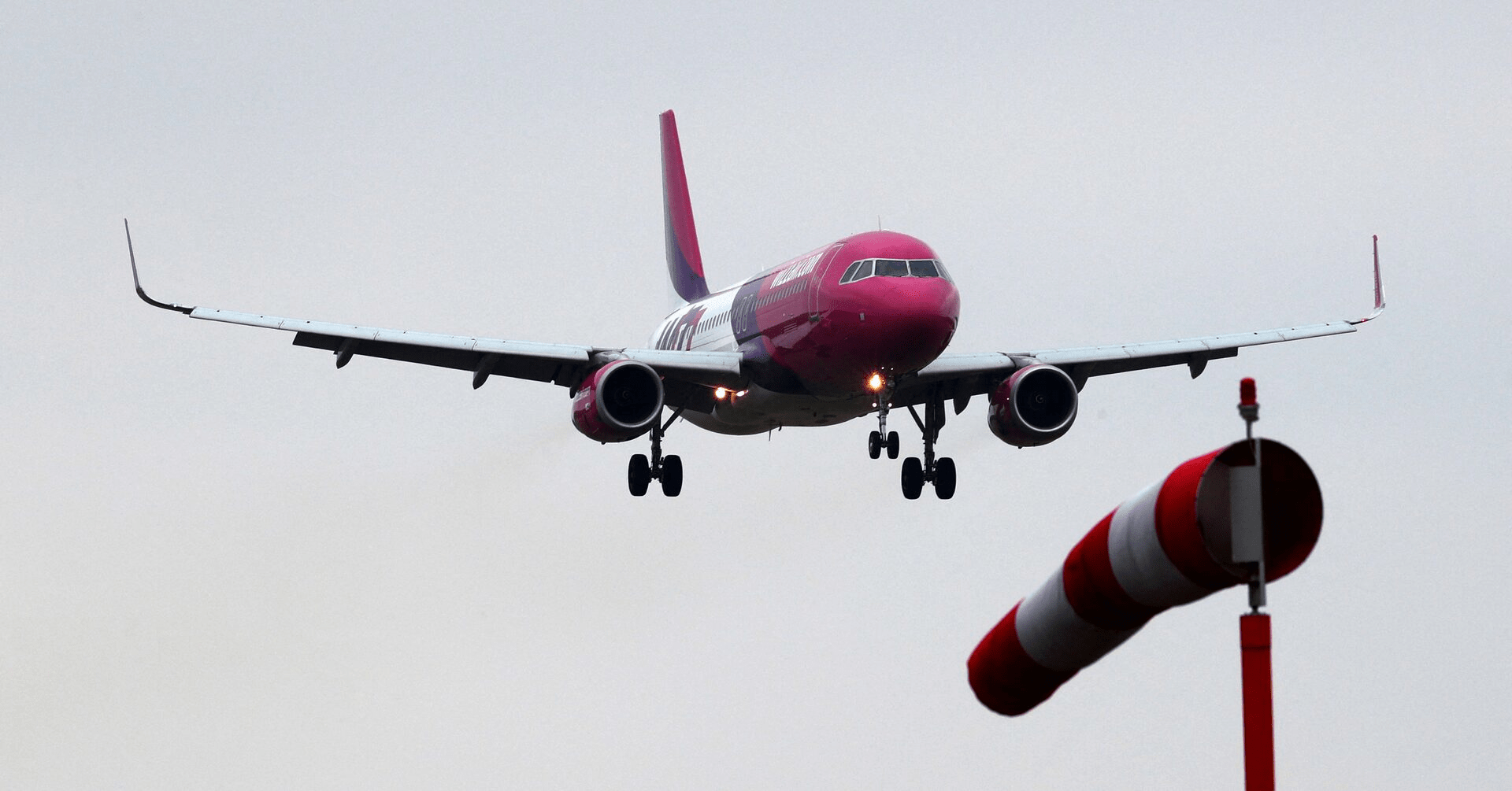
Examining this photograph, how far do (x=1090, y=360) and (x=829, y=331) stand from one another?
1027 centimetres

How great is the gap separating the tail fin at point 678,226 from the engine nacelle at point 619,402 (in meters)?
20.0

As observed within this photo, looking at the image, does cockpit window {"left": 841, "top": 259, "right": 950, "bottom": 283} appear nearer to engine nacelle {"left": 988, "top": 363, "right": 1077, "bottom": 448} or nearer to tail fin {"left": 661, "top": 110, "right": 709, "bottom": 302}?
engine nacelle {"left": 988, "top": 363, "right": 1077, "bottom": 448}

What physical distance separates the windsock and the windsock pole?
0.04 meters

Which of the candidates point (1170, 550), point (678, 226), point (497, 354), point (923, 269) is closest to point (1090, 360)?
point (923, 269)

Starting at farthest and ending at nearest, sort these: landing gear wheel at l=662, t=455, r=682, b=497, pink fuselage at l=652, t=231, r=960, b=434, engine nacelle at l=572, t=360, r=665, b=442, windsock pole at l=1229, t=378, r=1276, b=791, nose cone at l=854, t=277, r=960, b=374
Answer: landing gear wheel at l=662, t=455, r=682, b=497
engine nacelle at l=572, t=360, r=665, b=442
pink fuselage at l=652, t=231, r=960, b=434
nose cone at l=854, t=277, r=960, b=374
windsock pole at l=1229, t=378, r=1276, b=791

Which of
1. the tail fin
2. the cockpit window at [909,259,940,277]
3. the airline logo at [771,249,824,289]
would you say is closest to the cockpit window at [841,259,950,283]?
the cockpit window at [909,259,940,277]

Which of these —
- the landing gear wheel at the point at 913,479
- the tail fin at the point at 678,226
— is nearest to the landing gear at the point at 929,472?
the landing gear wheel at the point at 913,479

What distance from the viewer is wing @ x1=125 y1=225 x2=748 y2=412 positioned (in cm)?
4881

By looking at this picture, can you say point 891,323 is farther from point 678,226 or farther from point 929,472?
point 678,226

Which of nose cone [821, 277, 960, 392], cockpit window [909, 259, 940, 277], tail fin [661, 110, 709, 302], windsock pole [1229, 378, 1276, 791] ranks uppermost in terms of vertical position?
tail fin [661, 110, 709, 302]

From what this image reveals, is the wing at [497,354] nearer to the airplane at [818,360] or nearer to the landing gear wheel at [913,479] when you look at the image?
the airplane at [818,360]

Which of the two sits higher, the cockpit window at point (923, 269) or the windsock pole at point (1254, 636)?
the cockpit window at point (923, 269)

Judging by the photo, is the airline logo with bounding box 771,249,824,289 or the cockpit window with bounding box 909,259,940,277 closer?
the cockpit window with bounding box 909,259,940,277

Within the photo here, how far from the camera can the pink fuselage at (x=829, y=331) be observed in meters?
45.2
